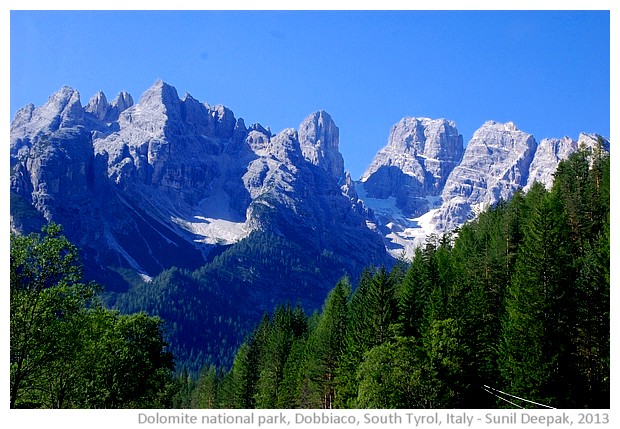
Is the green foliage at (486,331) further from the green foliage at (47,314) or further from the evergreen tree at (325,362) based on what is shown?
the green foliage at (47,314)

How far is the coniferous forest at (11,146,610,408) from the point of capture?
29.6 metres

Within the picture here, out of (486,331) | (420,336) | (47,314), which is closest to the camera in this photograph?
(47,314)

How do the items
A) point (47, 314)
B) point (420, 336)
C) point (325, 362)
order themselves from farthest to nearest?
point (325, 362) < point (420, 336) < point (47, 314)

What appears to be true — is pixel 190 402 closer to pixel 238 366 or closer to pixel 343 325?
pixel 238 366

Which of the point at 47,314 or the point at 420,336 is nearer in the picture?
the point at 47,314

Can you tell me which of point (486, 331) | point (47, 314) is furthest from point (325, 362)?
point (47, 314)

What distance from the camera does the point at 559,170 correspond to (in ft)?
318

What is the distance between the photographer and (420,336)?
183 ft

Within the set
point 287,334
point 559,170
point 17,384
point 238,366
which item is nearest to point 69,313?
point 17,384

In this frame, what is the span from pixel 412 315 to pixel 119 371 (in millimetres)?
25024

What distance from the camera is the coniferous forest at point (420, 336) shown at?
97.0ft

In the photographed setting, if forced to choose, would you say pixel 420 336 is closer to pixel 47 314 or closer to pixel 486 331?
pixel 486 331

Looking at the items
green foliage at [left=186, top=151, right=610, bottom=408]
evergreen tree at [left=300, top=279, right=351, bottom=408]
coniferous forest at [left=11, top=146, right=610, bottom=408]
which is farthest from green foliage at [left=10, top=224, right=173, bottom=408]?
evergreen tree at [left=300, top=279, right=351, bottom=408]

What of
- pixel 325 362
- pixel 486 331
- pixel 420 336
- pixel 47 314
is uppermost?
pixel 486 331
